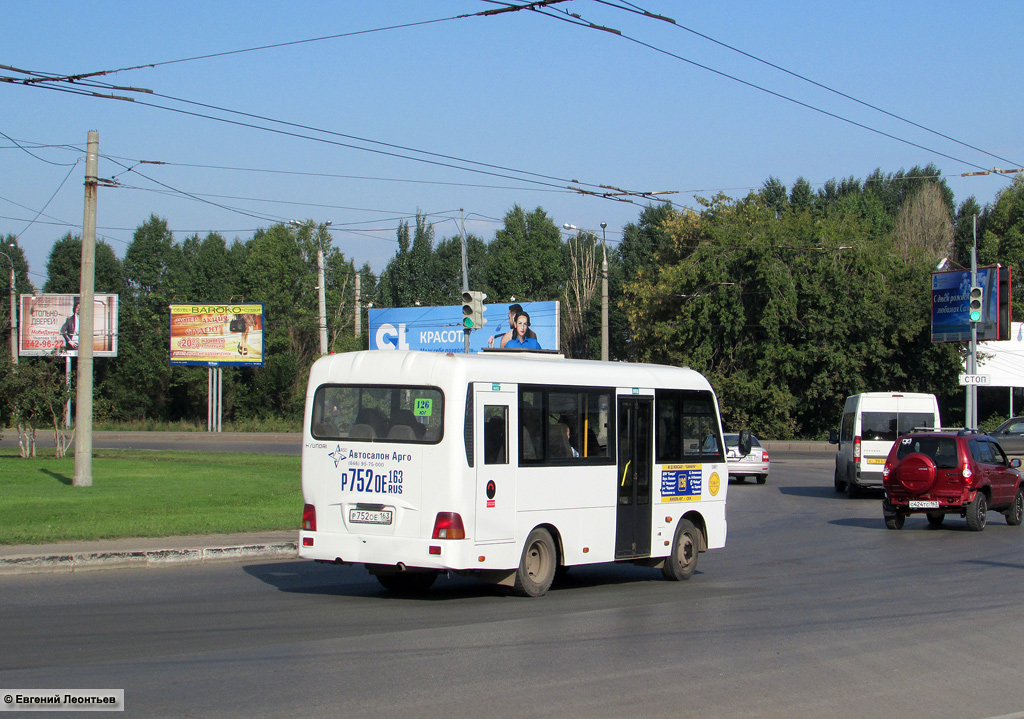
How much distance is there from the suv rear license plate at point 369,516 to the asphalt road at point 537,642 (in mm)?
851

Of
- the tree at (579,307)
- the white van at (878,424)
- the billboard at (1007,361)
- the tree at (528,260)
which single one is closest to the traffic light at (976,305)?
the white van at (878,424)

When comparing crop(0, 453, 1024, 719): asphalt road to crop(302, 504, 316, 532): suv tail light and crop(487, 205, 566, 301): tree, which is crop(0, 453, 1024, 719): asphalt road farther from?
crop(487, 205, 566, 301): tree

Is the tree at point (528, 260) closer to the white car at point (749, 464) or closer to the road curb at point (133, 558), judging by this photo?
the white car at point (749, 464)

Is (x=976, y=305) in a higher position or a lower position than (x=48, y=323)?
lower

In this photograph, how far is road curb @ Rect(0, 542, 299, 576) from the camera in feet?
40.0

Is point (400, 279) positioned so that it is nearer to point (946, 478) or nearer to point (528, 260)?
point (528, 260)

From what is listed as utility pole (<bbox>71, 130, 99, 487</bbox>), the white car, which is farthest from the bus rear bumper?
the white car

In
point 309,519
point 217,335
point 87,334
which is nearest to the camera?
point 309,519

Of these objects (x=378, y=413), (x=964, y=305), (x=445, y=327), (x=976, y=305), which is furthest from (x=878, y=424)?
(x=445, y=327)

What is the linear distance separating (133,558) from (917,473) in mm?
13350

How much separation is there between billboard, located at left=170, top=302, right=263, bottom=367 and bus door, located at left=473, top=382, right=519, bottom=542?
49.3 metres

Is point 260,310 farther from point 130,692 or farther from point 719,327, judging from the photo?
point 130,692

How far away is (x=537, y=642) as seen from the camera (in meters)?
8.62

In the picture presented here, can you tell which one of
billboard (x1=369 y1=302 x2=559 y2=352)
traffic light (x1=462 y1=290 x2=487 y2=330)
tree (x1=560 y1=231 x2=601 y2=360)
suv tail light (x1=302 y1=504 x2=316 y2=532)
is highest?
tree (x1=560 y1=231 x2=601 y2=360)
